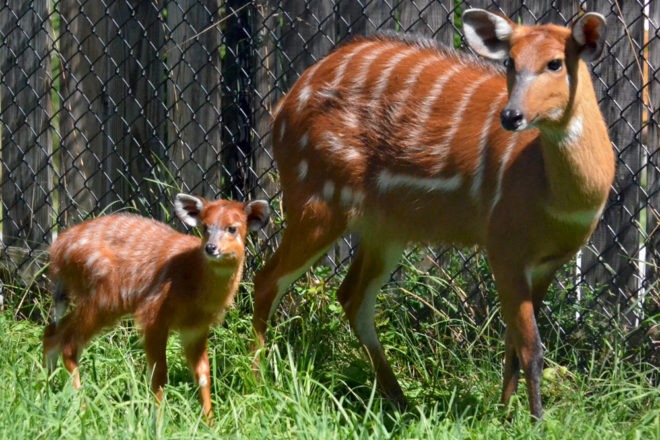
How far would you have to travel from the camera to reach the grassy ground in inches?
173

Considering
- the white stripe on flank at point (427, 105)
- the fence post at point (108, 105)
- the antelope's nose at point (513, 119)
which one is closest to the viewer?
the antelope's nose at point (513, 119)

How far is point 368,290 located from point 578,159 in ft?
4.66

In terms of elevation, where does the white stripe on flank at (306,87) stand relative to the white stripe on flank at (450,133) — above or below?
above

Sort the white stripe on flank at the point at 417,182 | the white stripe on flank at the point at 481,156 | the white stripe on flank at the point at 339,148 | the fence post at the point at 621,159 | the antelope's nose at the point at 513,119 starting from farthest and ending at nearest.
Result: 1. the fence post at the point at 621,159
2. the white stripe on flank at the point at 339,148
3. the white stripe on flank at the point at 417,182
4. the white stripe on flank at the point at 481,156
5. the antelope's nose at the point at 513,119

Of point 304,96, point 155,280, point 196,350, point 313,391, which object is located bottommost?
point 313,391

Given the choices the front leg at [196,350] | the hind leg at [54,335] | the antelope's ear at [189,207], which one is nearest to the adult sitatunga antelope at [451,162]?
the front leg at [196,350]

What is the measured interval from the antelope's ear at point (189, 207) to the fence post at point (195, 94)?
3.53 feet

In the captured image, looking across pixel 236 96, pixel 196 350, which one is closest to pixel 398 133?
pixel 196 350

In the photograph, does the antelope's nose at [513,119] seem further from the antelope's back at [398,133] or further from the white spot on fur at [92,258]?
the white spot on fur at [92,258]

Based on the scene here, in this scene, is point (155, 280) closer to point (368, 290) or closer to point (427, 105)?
point (368, 290)

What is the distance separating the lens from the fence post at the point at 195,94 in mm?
6336

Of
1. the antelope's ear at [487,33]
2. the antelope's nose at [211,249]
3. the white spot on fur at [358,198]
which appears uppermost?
the antelope's ear at [487,33]

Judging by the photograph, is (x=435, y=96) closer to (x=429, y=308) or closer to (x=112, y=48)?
(x=429, y=308)

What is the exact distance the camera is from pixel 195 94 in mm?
6426
